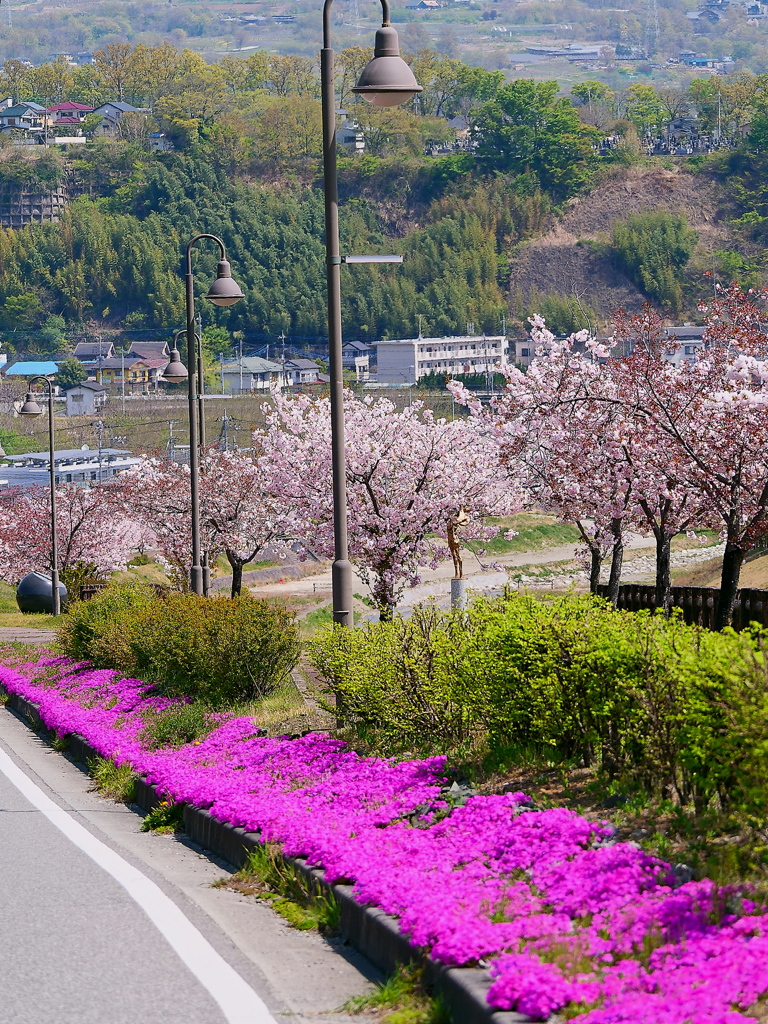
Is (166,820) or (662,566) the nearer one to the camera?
(166,820)

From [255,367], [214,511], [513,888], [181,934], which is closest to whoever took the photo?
[513,888]

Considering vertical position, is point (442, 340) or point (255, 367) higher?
point (442, 340)

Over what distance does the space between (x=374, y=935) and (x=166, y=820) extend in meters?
4.22

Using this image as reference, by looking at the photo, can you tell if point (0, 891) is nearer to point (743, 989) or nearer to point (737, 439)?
point (743, 989)

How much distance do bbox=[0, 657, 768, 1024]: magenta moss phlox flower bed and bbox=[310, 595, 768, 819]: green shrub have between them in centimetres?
45

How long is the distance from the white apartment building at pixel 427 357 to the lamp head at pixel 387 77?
160474mm

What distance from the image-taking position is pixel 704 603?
896 inches

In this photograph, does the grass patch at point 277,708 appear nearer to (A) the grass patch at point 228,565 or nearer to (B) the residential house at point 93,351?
(A) the grass patch at point 228,565

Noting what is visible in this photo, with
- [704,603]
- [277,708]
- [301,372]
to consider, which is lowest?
[301,372]

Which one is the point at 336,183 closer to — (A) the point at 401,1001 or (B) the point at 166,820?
(B) the point at 166,820

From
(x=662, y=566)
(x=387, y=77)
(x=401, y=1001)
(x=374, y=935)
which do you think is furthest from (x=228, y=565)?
(x=401, y=1001)

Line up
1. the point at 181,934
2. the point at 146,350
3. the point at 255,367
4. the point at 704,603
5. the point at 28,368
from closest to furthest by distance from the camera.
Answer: the point at 181,934 → the point at 704,603 → the point at 28,368 → the point at 255,367 → the point at 146,350

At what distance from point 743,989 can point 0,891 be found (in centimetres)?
467

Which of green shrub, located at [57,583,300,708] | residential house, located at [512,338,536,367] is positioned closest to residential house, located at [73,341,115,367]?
residential house, located at [512,338,536,367]
